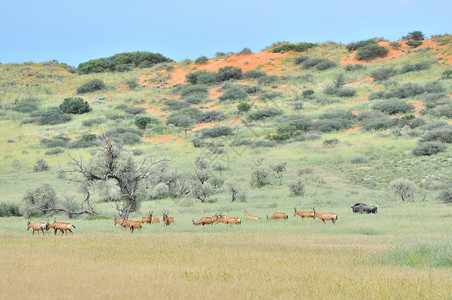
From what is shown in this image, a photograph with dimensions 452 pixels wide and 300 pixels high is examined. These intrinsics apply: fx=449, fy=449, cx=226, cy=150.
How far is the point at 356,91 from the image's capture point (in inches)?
3108

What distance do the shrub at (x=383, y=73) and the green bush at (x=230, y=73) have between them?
90.4 ft

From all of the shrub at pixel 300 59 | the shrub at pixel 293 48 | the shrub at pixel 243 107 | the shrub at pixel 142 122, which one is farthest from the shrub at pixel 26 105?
the shrub at pixel 293 48

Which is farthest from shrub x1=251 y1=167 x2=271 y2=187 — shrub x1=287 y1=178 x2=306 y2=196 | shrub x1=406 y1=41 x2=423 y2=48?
shrub x1=406 y1=41 x2=423 y2=48

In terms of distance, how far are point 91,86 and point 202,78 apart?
24.2 m

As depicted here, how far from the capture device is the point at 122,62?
402 ft

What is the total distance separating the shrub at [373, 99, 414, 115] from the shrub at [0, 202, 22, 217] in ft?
163

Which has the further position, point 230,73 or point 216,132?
point 230,73

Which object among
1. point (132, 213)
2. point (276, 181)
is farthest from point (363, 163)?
point (132, 213)

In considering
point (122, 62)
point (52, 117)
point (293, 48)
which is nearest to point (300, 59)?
point (293, 48)

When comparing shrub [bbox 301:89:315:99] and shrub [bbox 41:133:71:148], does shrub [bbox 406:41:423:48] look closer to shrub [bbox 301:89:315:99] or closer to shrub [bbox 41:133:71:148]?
shrub [bbox 301:89:315:99]

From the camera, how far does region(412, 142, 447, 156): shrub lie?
4238 cm

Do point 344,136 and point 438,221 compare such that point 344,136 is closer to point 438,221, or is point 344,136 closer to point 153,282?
point 438,221

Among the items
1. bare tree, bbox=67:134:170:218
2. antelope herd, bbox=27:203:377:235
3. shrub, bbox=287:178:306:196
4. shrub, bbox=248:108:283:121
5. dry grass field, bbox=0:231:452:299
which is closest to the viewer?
dry grass field, bbox=0:231:452:299

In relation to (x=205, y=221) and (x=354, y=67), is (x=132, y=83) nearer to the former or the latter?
(x=354, y=67)
